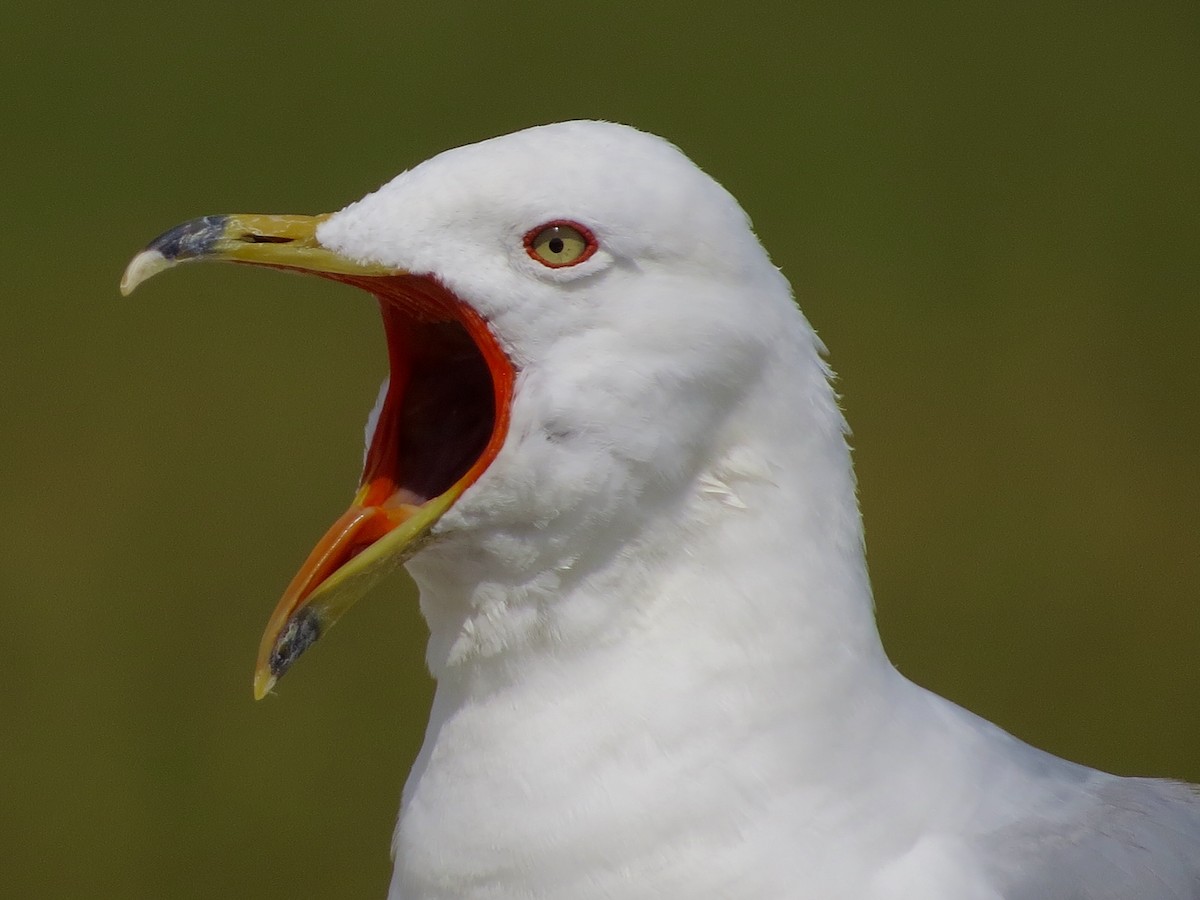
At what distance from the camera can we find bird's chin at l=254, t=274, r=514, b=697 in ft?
2.43

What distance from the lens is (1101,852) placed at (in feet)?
2.70

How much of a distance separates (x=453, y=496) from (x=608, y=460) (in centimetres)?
8

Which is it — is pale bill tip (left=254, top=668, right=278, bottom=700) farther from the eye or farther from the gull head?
the eye

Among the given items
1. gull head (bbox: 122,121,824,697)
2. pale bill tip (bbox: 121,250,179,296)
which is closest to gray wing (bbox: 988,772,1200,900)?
gull head (bbox: 122,121,824,697)

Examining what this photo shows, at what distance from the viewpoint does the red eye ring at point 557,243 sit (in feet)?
2.41

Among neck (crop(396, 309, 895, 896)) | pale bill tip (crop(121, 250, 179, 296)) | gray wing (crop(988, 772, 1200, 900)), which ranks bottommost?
gray wing (crop(988, 772, 1200, 900))

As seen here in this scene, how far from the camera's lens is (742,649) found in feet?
2.52

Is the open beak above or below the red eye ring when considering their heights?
below

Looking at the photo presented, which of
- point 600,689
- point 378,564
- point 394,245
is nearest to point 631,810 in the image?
point 600,689

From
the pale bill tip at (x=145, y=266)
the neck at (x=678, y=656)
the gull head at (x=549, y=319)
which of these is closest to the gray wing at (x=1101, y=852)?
the neck at (x=678, y=656)

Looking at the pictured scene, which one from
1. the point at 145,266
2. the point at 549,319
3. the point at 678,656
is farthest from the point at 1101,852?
the point at 145,266

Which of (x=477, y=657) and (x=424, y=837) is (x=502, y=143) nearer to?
(x=477, y=657)

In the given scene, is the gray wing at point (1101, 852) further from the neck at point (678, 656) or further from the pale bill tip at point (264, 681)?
the pale bill tip at point (264, 681)

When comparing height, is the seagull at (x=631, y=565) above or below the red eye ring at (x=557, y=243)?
below
